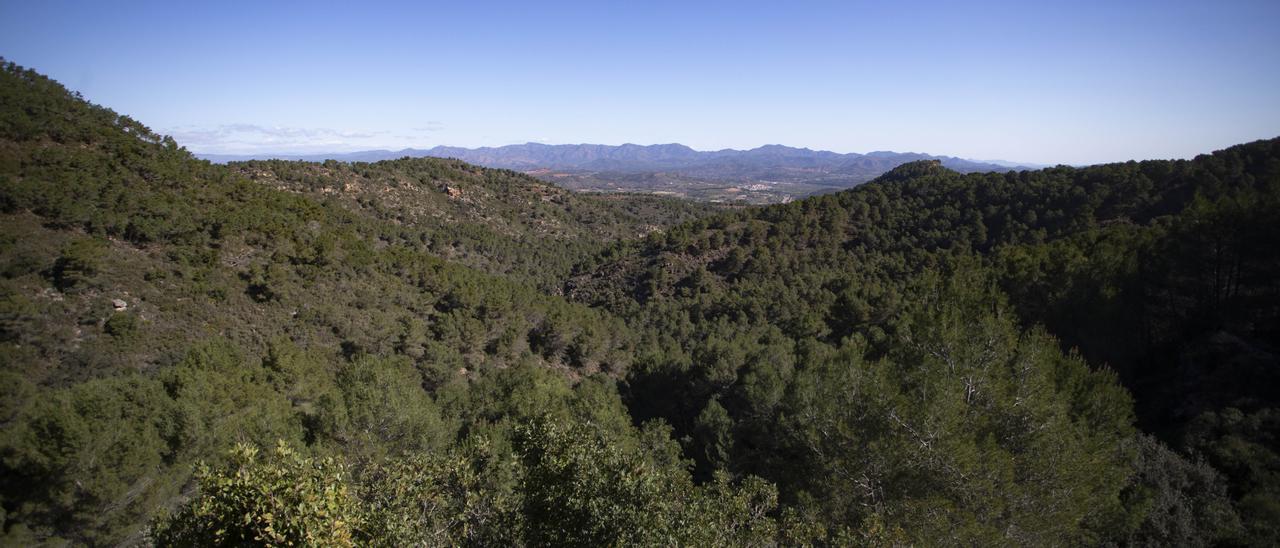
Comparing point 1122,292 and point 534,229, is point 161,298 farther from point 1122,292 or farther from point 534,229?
point 534,229

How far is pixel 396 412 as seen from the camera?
1736 centimetres

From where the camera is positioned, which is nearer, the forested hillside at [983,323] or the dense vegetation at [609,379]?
the dense vegetation at [609,379]

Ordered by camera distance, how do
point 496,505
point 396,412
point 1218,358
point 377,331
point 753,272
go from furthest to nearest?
point 753,272 < point 377,331 < point 1218,358 < point 396,412 < point 496,505

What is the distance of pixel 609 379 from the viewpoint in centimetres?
2942

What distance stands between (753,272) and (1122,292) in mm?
25101

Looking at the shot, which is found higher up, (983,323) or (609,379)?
(983,323)

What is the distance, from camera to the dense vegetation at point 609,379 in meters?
9.51

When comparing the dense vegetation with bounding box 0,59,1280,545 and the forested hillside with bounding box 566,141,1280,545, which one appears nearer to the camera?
the dense vegetation with bounding box 0,59,1280,545

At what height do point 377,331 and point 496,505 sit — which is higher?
A: point 496,505

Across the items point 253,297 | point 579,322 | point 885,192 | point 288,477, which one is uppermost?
point 885,192

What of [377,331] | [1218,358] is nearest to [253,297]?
[377,331]

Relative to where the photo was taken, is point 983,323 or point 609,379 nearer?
point 983,323

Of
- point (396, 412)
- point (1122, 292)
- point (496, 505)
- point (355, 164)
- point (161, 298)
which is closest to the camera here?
point (496, 505)

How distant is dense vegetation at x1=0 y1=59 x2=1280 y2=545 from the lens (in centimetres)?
951
